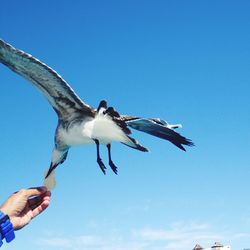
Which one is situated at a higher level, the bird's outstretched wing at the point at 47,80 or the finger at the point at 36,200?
the bird's outstretched wing at the point at 47,80

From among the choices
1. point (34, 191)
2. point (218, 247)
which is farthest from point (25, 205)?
point (218, 247)

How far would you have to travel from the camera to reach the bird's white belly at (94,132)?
2916mm

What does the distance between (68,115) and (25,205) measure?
72 cm

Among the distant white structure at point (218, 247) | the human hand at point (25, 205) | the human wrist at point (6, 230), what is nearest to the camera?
the human wrist at point (6, 230)

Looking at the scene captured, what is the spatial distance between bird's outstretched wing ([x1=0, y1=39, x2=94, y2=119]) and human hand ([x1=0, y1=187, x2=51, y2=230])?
0.61 m

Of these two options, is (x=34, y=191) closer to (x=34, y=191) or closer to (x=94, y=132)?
(x=34, y=191)

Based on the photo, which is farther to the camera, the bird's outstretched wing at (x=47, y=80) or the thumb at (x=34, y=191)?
the bird's outstretched wing at (x=47, y=80)

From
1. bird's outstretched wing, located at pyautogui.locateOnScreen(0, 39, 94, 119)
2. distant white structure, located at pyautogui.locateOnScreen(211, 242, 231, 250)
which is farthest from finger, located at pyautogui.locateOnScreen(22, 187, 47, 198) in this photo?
distant white structure, located at pyautogui.locateOnScreen(211, 242, 231, 250)

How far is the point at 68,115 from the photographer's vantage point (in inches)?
127

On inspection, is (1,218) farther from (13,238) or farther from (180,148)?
(180,148)

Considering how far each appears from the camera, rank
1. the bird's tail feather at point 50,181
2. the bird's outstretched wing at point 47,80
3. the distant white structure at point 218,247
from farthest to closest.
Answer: the distant white structure at point 218,247 → the bird's outstretched wing at point 47,80 → the bird's tail feather at point 50,181

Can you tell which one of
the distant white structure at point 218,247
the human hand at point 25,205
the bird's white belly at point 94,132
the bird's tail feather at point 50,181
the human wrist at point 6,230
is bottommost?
the human wrist at point 6,230

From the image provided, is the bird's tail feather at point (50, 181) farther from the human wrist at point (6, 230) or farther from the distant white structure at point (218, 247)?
the distant white structure at point (218, 247)

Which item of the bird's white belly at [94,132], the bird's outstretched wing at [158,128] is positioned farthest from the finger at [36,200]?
the bird's outstretched wing at [158,128]
